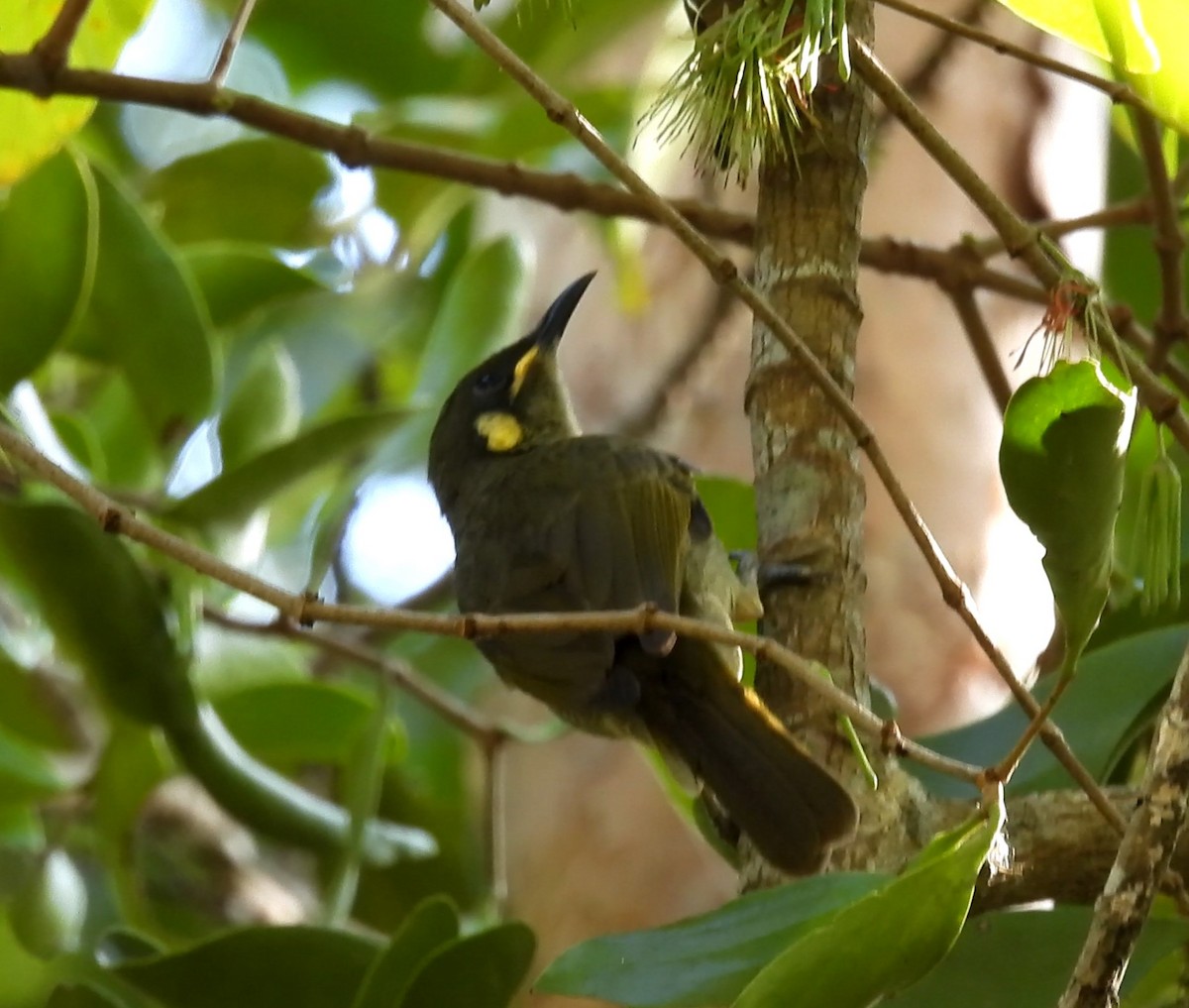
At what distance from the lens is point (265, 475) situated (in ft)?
5.72

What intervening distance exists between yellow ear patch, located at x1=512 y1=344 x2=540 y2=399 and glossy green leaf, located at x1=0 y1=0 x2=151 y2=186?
2.39ft

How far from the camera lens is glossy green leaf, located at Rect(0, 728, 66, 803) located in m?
1.93

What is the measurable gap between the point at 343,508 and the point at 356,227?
0.80 metres

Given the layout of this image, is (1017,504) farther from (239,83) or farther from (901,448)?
(239,83)

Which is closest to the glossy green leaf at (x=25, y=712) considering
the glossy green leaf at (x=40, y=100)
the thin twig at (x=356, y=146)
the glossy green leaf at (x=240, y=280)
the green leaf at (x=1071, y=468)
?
the glossy green leaf at (x=240, y=280)

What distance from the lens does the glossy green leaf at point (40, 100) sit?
5.23 ft

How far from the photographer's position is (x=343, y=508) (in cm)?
210

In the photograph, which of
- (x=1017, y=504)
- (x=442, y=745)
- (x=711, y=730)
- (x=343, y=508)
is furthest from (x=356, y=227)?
Result: (x=1017, y=504)

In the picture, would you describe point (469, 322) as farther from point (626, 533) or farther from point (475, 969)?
point (475, 969)

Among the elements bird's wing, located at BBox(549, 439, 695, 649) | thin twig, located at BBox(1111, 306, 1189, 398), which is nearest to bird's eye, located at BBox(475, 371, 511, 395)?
bird's wing, located at BBox(549, 439, 695, 649)

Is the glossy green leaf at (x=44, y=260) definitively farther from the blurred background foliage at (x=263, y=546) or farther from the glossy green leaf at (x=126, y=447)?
the glossy green leaf at (x=126, y=447)

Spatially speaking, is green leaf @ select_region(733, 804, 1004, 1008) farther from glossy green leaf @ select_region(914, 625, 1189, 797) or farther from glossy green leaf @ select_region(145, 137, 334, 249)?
glossy green leaf @ select_region(145, 137, 334, 249)

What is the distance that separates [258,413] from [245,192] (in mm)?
632

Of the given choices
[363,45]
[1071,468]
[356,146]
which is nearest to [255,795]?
[356,146]
